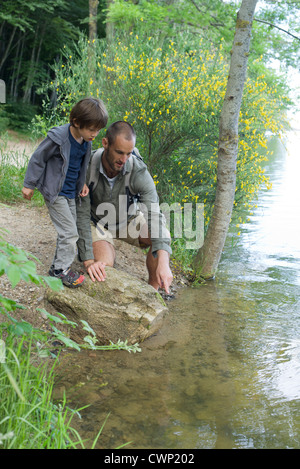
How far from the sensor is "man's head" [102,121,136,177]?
12.3ft

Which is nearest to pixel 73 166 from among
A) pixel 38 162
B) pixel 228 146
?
pixel 38 162

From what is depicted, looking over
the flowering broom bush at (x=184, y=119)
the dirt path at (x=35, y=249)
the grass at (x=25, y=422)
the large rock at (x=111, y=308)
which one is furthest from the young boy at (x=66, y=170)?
the flowering broom bush at (x=184, y=119)

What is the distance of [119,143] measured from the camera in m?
3.76

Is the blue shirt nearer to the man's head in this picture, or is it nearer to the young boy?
the young boy

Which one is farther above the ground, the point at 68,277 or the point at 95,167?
the point at 95,167

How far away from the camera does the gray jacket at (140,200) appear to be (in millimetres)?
3982

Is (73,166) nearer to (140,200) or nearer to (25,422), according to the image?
(140,200)

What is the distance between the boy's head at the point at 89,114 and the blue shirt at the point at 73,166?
7.2 inches

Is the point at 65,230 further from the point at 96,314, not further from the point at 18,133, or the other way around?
the point at 18,133

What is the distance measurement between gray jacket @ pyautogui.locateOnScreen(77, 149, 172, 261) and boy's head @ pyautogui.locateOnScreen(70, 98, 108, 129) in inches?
21.7

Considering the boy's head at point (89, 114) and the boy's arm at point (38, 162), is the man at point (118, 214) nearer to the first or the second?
the boy's head at point (89, 114)

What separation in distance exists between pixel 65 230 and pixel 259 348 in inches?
75.0

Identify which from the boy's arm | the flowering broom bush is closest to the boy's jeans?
the boy's arm

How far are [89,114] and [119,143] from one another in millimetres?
371
